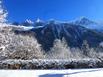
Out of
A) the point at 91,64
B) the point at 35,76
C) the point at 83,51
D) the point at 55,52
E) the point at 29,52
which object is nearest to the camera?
the point at 35,76

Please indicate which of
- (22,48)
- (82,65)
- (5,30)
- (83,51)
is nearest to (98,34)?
(83,51)

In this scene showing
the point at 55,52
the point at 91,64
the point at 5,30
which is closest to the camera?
the point at 5,30

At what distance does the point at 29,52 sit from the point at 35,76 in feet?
68.2

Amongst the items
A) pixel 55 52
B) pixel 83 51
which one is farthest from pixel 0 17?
pixel 83 51

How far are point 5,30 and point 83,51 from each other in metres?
44.9

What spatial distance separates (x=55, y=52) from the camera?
58.4m

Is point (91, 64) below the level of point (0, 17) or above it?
below

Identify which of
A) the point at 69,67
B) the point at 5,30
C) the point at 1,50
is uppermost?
the point at 5,30

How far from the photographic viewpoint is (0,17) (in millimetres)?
18375

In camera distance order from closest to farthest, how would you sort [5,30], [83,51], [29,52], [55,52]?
[5,30] → [29,52] → [55,52] → [83,51]

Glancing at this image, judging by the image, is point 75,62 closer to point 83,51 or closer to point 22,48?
point 22,48

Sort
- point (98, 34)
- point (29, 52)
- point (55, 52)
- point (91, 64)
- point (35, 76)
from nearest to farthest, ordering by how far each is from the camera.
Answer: point (35, 76)
point (91, 64)
point (29, 52)
point (55, 52)
point (98, 34)

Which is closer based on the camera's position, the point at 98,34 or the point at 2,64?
the point at 2,64

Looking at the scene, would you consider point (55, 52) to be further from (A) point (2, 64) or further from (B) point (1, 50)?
(B) point (1, 50)
